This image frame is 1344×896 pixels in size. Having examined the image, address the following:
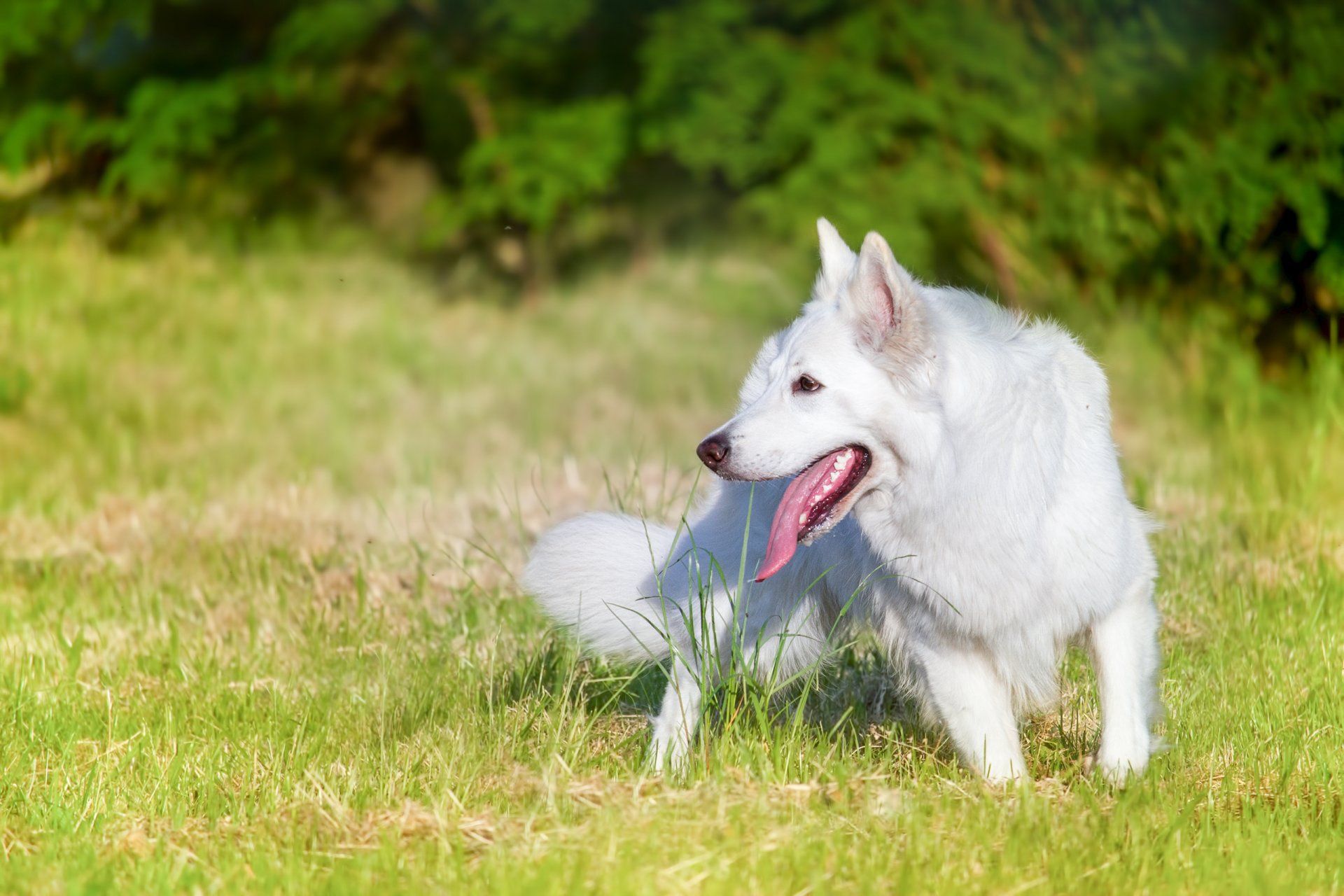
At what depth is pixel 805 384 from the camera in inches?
123

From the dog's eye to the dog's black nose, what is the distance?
0.21 meters

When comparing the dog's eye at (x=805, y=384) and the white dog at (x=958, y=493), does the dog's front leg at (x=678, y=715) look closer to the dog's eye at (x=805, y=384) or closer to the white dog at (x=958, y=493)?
the white dog at (x=958, y=493)

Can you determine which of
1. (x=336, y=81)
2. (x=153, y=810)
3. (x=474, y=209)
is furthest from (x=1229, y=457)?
(x=336, y=81)

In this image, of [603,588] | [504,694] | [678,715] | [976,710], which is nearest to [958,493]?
[976,710]

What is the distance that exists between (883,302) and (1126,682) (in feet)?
3.63

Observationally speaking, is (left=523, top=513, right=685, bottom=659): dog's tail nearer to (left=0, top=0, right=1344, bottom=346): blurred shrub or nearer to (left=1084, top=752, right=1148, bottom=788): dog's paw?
(left=1084, top=752, right=1148, bottom=788): dog's paw

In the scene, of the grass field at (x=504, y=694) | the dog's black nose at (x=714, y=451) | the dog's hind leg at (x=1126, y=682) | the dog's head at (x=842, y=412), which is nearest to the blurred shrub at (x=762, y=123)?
the grass field at (x=504, y=694)

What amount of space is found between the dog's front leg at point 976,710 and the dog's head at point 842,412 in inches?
19.8

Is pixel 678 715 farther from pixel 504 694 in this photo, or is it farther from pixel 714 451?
pixel 714 451

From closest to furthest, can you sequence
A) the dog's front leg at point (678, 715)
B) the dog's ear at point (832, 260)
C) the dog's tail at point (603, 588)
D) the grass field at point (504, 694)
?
the grass field at point (504, 694) → the dog's ear at point (832, 260) → the dog's front leg at point (678, 715) → the dog's tail at point (603, 588)

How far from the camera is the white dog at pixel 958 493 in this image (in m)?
3.07

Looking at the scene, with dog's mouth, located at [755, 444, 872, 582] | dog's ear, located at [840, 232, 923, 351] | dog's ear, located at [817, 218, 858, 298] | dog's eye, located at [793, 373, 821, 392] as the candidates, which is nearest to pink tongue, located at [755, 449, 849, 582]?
dog's mouth, located at [755, 444, 872, 582]

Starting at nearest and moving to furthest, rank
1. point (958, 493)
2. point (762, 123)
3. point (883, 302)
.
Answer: point (883, 302), point (958, 493), point (762, 123)

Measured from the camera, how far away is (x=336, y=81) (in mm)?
12375
